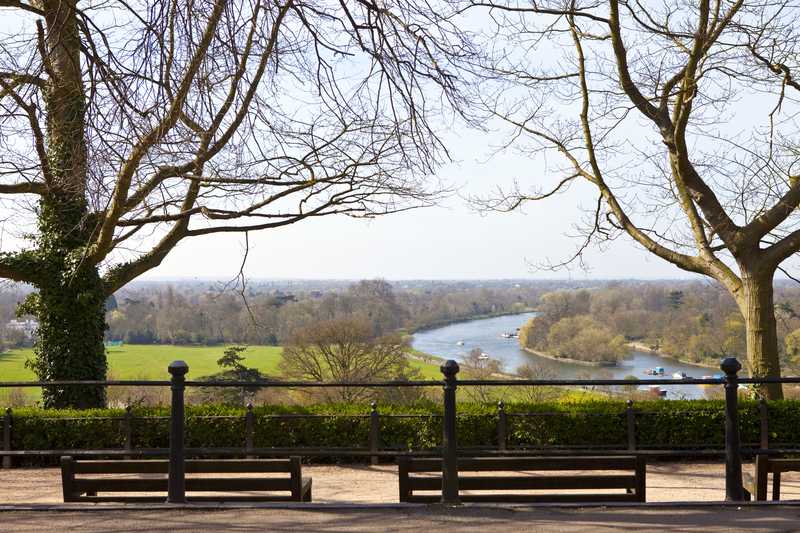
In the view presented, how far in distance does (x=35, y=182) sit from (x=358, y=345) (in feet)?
57.4

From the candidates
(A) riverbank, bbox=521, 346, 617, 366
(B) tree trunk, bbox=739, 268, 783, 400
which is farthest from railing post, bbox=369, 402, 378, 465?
(A) riverbank, bbox=521, 346, 617, 366

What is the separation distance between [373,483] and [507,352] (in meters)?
50.1

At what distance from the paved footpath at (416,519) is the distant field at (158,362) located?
32.4 meters

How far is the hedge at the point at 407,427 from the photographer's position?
907 cm

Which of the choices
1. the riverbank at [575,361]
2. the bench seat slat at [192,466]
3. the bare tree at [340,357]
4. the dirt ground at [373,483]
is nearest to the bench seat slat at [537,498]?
the bench seat slat at [192,466]

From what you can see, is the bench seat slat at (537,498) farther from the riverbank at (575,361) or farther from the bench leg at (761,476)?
the riverbank at (575,361)

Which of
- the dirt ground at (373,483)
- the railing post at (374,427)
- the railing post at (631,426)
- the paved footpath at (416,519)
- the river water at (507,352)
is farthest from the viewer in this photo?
the river water at (507,352)

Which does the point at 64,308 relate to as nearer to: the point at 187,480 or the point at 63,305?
the point at 63,305

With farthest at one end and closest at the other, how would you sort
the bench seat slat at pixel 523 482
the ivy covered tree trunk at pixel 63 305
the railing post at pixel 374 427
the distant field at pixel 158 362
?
the distant field at pixel 158 362
the ivy covered tree trunk at pixel 63 305
the railing post at pixel 374 427
the bench seat slat at pixel 523 482

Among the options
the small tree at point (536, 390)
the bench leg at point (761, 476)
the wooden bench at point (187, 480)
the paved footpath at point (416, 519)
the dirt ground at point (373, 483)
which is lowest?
the small tree at point (536, 390)

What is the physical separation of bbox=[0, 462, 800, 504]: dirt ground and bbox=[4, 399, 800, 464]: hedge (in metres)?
0.69

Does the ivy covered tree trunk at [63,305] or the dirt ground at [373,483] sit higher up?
the ivy covered tree trunk at [63,305]

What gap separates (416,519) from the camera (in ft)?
11.9

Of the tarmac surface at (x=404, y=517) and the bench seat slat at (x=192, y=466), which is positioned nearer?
the tarmac surface at (x=404, y=517)
